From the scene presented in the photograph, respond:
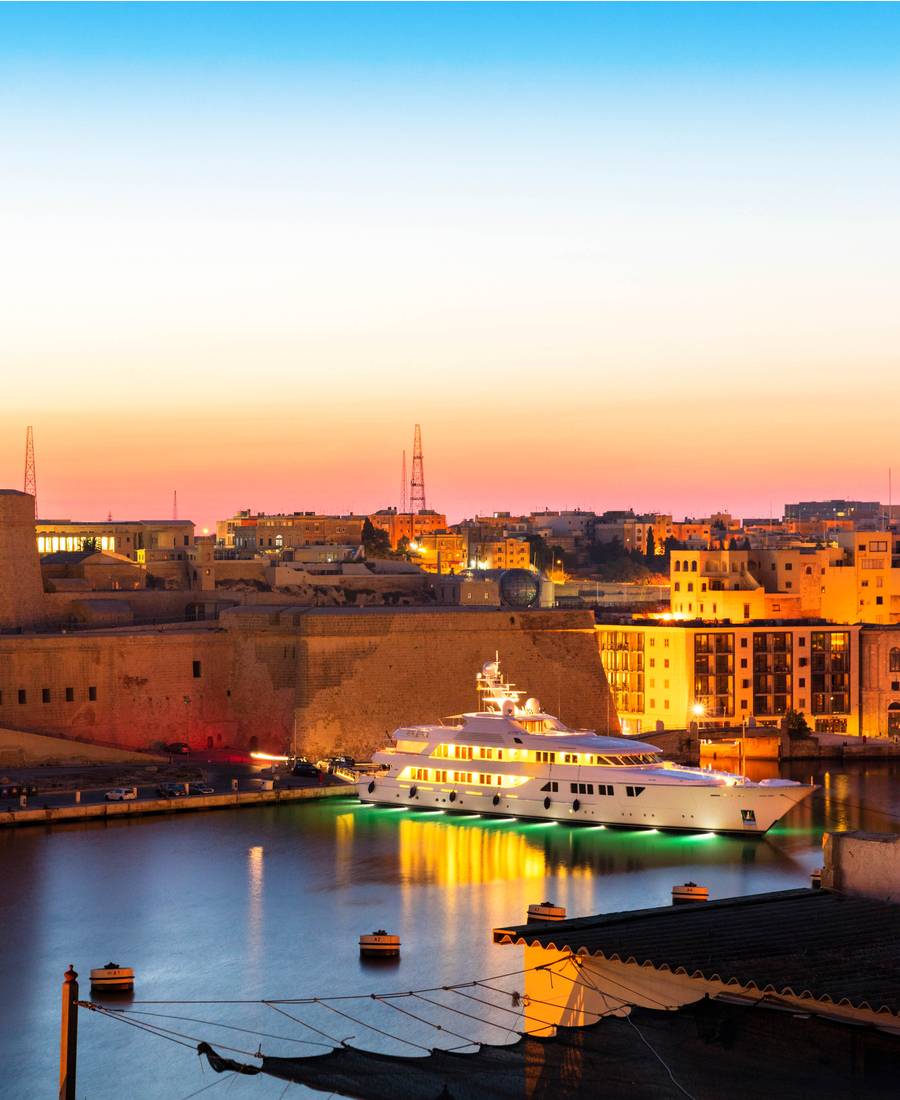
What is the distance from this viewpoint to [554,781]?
2083 centimetres

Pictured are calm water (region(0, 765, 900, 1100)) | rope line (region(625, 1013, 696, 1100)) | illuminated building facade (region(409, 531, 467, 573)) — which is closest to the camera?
rope line (region(625, 1013, 696, 1100))

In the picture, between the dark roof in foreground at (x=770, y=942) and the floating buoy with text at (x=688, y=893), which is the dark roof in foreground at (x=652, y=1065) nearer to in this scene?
the dark roof in foreground at (x=770, y=942)

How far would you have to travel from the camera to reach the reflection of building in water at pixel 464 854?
58.9ft

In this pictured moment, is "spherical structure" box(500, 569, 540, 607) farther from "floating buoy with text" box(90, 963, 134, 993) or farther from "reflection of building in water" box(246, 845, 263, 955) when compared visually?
"floating buoy with text" box(90, 963, 134, 993)

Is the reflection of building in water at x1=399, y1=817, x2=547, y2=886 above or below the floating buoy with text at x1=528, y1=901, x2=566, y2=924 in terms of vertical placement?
below

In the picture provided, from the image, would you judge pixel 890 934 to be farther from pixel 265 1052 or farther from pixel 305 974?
pixel 305 974

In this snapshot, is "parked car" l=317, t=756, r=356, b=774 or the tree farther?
the tree

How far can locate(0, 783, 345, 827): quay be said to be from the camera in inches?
789

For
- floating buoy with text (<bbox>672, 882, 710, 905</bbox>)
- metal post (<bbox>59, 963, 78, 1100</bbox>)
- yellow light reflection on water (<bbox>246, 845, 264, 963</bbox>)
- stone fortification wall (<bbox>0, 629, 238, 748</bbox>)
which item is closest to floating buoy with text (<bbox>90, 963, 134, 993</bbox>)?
yellow light reflection on water (<bbox>246, 845, 264, 963</bbox>)

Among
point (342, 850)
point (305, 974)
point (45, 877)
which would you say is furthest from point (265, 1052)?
point (342, 850)

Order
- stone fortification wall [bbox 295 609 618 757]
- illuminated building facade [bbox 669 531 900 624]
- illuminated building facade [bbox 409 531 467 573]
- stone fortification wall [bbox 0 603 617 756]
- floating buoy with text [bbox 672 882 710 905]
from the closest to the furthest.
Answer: floating buoy with text [bbox 672 882 710 905] → stone fortification wall [bbox 0 603 617 756] → stone fortification wall [bbox 295 609 618 757] → illuminated building facade [bbox 669 531 900 624] → illuminated building facade [bbox 409 531 467 573]

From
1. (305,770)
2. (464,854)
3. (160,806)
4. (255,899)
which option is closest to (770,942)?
(255,899)

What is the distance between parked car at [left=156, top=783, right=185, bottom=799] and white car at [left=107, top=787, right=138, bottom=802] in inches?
14.5

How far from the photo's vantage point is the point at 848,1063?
6090 mm
